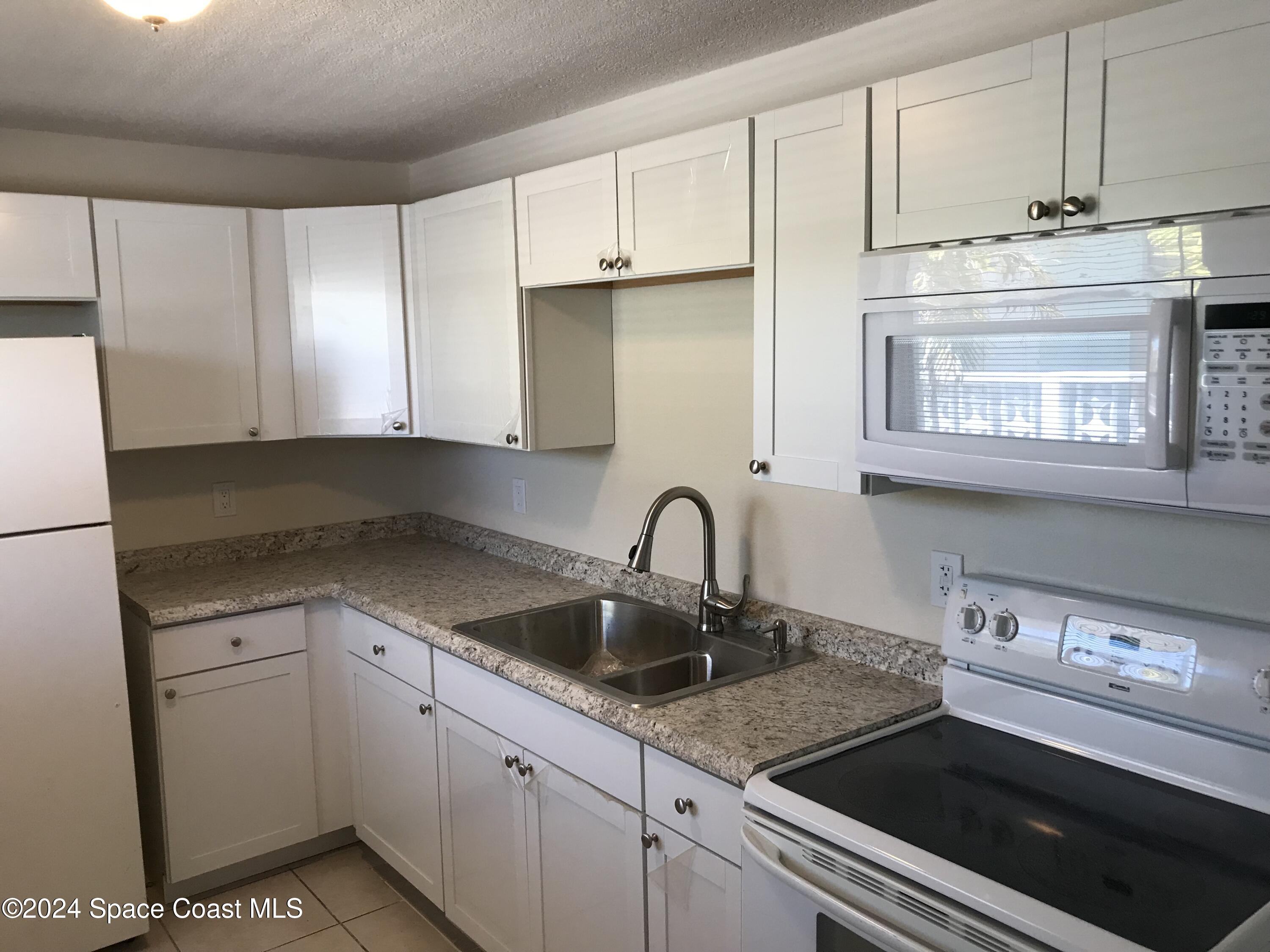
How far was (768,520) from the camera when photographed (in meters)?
2.39

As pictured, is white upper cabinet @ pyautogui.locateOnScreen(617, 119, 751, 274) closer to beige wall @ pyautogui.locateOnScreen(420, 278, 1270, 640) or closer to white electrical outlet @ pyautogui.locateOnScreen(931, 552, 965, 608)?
beige wall @ pyautogui.locateOnScreen(420, 278, 1270, 640)

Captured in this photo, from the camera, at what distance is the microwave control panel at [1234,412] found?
1.22 meters

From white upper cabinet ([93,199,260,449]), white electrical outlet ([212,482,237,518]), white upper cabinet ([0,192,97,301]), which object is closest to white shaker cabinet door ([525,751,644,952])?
white upper cabinet ([93,199,260,449])

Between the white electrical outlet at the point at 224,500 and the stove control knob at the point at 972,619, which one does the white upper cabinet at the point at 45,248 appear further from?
the stove control knob at the point at 972,619

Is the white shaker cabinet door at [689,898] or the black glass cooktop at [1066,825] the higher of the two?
the black glass cooktop at [1066,825]

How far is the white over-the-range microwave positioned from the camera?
4.08ft

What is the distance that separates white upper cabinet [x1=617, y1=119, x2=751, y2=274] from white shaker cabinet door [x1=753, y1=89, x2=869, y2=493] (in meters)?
0.05

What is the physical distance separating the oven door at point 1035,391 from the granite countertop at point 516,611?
1.65 feet

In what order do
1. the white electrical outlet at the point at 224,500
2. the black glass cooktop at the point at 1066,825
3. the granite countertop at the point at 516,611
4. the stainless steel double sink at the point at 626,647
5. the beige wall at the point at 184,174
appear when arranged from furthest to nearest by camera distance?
the white electrical outlet at the point at 224,500 → the beige wall at the point at 184,174 → the stainless steel double sink at the point at 626,647 → the granite countertop at the point at 516,611 → the black glass cooktop at the point at 1066,825

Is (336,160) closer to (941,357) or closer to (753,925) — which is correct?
(941,357)

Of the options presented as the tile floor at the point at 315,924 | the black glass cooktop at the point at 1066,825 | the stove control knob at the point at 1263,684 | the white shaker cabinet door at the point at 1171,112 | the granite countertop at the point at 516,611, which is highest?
the white shaker cabinet door at the point at 1171,112

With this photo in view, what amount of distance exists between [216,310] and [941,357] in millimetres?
2266

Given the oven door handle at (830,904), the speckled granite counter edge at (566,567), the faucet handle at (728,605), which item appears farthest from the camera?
the faucet handle at (728,605)

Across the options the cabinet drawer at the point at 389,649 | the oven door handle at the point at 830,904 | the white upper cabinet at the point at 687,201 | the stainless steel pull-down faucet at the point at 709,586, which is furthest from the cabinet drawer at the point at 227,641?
the oven door handle at the point at 830,904
